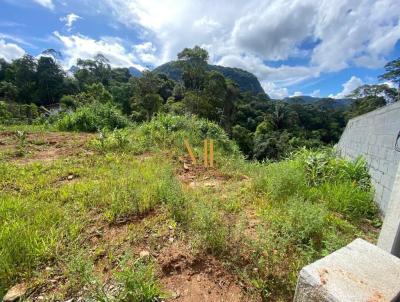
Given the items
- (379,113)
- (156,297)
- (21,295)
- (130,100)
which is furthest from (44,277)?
(130,100)

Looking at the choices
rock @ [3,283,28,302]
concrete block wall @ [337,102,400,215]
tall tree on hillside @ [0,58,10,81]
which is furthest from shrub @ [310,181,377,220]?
tall tree on hillside @ [0,58,10,81]

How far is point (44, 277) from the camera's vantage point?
65.8 inches

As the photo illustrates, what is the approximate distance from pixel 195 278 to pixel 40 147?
4761 millimetres

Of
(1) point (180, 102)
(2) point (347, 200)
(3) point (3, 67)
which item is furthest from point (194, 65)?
(3) point (3, 67)

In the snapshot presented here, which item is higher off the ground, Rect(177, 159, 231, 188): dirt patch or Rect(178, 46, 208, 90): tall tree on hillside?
Rect(178, 46, 208, 90): tall tree on hillside

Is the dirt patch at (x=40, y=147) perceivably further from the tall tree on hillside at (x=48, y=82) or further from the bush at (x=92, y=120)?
the tall tree on hillside at (x=48, y=82)

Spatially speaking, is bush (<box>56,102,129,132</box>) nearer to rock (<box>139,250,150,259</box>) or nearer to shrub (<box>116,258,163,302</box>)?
rock (<box>139,250,150,259</box>)

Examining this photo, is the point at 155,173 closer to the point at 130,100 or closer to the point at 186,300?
the point at 186,300

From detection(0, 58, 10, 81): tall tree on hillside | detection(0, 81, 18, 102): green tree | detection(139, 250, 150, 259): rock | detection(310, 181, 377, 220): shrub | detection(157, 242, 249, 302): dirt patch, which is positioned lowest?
detection(157, 242, 249, 302): dirt patch

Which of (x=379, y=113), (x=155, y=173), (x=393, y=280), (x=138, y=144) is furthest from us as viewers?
(x=138, y=144)

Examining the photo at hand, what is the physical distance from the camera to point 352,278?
133cm

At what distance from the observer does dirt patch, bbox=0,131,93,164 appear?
4.41 metres

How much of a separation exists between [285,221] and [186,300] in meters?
1.24

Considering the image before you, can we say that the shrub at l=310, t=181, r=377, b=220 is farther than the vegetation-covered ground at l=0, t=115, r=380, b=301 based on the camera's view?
Yes
